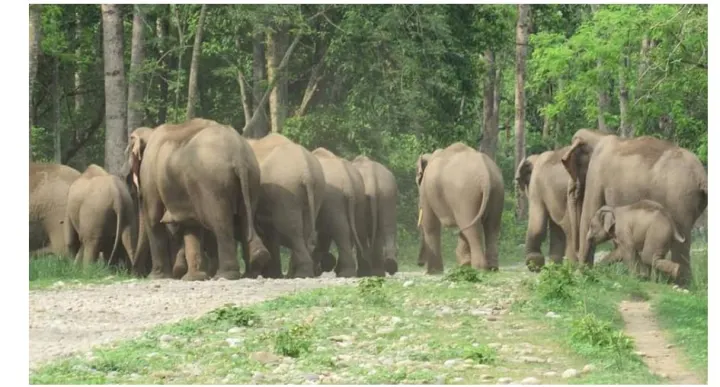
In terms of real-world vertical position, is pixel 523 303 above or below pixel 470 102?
below

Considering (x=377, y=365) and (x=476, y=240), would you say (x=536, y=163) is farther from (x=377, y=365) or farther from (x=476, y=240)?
(x=377, y=365)

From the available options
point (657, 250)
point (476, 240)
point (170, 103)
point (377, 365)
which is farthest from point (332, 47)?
point (377, 365)

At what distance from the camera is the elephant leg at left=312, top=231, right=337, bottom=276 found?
21953 mm

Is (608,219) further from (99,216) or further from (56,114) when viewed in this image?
(56,114)

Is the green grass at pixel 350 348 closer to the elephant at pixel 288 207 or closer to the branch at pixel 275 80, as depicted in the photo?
the elephant at pixel 288 207

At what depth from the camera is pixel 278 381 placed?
9891 mm

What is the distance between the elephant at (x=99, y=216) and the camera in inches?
781

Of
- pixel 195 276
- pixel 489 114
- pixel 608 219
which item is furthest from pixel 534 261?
pixel 489 114

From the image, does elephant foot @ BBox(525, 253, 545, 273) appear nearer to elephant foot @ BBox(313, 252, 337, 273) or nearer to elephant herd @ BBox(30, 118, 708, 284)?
elephant herd @ BBox(30, 118, 708, 284)

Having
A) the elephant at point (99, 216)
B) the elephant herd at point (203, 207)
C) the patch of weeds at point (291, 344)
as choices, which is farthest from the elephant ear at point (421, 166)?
the patch of weeds at point (291, 344)

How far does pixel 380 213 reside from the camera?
2366cm

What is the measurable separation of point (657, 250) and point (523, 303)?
4472mm

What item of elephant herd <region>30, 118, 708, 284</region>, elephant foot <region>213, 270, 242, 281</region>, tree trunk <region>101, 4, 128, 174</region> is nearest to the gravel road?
elephant foot <region>213, 270, 242, 281</region>

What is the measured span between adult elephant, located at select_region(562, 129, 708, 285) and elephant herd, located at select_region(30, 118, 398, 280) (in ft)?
11.1
